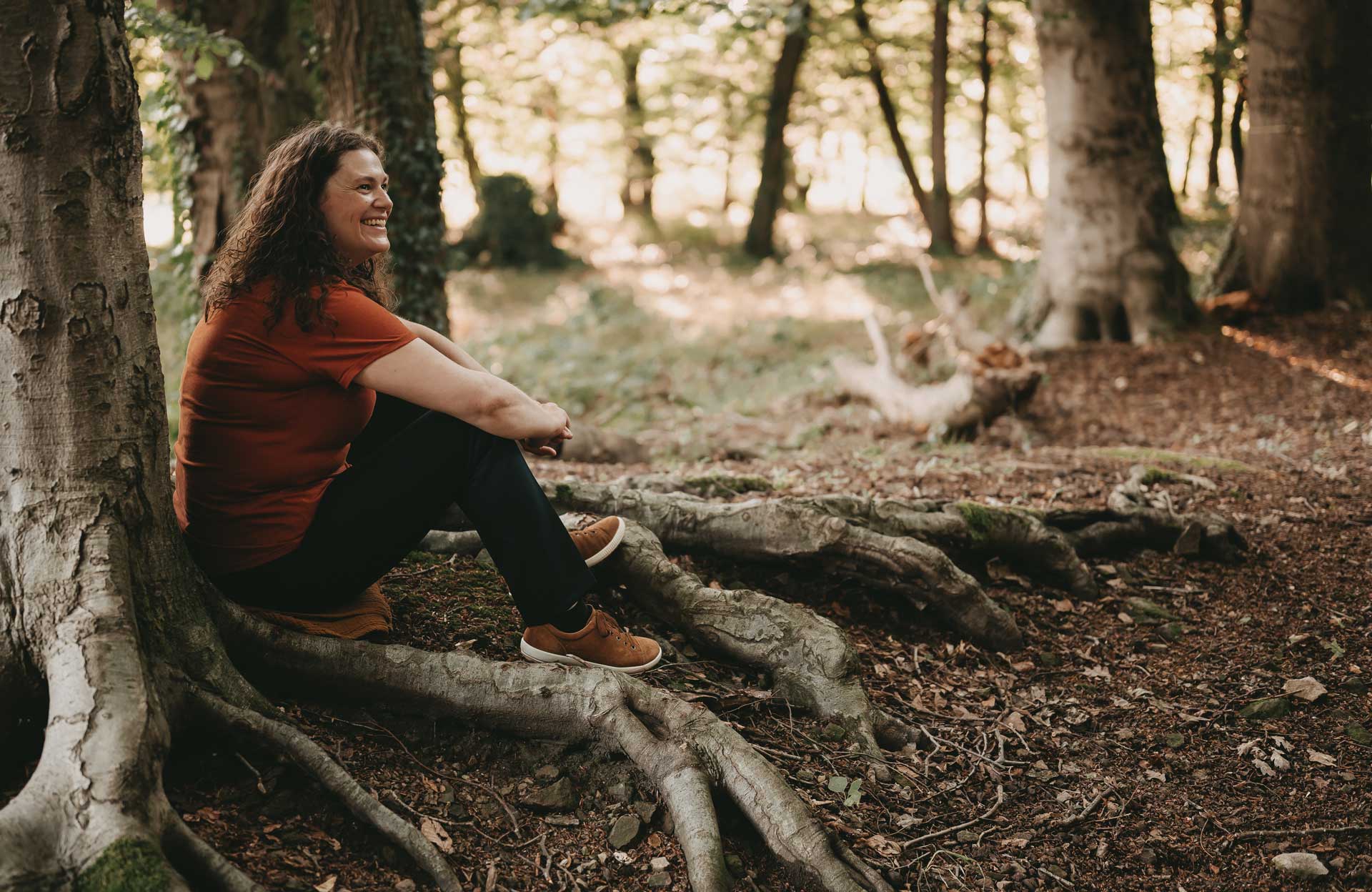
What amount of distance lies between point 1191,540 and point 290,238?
4125 mm

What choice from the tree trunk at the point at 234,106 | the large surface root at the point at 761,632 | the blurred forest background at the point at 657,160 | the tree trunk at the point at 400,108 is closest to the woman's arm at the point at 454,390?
the large surface root at the point at 761,632

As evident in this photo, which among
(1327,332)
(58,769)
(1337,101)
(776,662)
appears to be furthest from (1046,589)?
(1337,101)

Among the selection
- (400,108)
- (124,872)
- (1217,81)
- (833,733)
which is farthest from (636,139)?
(124,872)

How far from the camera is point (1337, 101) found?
853 cm

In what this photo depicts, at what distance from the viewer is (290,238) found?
2848 mm

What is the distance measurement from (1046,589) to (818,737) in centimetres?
173

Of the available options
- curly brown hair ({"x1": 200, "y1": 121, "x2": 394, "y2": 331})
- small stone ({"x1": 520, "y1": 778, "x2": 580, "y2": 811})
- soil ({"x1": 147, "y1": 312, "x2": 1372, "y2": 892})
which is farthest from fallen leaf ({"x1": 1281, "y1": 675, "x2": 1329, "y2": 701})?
curly brown hair ({"x1": 200, "y1": 121, "x2": 394, "y2": 331})

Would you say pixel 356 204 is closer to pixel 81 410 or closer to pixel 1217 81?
pixel 81 410

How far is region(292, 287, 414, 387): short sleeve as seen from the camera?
276cm

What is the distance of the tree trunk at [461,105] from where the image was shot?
20.1 m

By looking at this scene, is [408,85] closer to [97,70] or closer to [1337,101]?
[97,70]

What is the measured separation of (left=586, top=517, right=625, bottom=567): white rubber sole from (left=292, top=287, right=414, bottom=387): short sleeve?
3.76 feet

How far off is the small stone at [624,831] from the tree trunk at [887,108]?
60.3ft

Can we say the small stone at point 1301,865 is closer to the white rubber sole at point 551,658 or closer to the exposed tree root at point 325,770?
the white rubber sole at point 551,658
